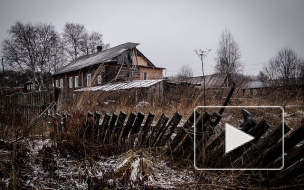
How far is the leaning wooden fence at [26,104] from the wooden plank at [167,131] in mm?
3565

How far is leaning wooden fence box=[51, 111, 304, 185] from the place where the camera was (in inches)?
54.1

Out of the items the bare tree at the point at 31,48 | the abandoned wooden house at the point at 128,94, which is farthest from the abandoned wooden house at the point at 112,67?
the abandoned wooden house at the point at 128,94

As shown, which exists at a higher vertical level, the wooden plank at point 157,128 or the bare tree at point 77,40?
the bare tree at point 77,40

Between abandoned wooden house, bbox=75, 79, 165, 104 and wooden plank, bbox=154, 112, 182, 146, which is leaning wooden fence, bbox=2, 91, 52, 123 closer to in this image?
abandoned wooden house, bbox=75, 79, 165, 104

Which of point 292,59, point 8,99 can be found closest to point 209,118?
point 8,99

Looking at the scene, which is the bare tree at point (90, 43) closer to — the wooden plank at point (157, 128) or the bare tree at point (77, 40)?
the bare tree at point (77, 40)

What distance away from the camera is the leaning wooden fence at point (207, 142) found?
138cm

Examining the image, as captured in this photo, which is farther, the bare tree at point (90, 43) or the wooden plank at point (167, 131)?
the bare tree at point (90, 43)

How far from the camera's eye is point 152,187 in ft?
4.72

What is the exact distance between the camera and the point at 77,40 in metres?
35.3

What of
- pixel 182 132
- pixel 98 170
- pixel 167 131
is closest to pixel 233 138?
pixel 182 132

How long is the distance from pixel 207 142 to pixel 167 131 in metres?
0.47

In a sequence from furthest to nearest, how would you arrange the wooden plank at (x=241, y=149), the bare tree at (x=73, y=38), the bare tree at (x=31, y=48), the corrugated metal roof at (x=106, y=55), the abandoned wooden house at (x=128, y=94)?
1. the bare tree at (x=73, y=38)
2. the bare tree at (x=31, y=48)
3. the corrugated metal roof at (x=106, y=55)
4. the abandoned wooden house at (x=128, y=94)
5. the wooden plank at (x=241, y=149)

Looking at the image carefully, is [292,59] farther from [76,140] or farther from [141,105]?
[76,140]
